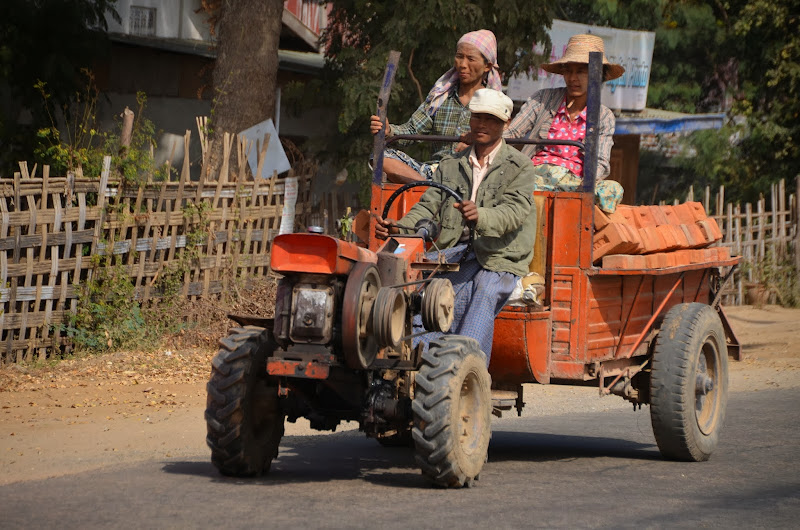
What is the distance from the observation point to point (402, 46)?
15.9m

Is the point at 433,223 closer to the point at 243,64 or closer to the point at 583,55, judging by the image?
the point at 583,55

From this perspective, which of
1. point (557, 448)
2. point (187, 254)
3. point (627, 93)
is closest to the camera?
point (557, 448)

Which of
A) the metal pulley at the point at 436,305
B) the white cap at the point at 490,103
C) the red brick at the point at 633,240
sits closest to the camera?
Answer: the metal pulley at the point at 436,305

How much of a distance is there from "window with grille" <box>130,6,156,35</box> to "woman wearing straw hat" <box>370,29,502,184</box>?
15287 millimetres

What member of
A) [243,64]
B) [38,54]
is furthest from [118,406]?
[38,54]

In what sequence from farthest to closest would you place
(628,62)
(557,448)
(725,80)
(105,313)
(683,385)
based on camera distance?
(725,80) < (628,62) < (105,313) < (557,448) < (683,385)

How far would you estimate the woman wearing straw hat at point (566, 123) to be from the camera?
8383 millimetres

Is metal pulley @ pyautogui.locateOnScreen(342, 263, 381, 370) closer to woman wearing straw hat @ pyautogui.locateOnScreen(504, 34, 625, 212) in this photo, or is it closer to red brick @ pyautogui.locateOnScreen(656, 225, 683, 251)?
woman wearing straw hat @ pyautogui.locateOnScreen(504, 34, 625, 212)

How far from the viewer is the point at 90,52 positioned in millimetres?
16719

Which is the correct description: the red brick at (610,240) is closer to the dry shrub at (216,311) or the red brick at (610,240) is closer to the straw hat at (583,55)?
the straw hat at (583,55)

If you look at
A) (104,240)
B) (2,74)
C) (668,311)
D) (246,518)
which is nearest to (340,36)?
(2,74)

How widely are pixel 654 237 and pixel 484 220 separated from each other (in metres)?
1.74

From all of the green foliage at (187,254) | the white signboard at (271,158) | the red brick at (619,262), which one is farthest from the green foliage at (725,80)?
the red brick at (619,262)

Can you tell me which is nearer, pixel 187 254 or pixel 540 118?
pixel 540 118
